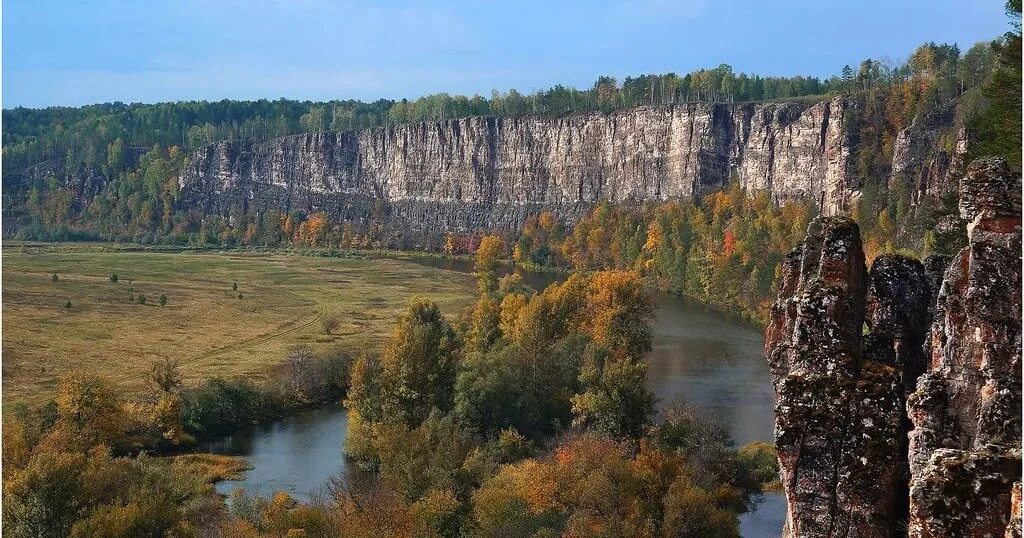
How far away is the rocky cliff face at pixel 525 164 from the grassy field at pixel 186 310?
3053cm

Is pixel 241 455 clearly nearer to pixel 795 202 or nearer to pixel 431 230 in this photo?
pixel 795 202

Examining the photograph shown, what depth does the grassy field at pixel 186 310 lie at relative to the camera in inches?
1866

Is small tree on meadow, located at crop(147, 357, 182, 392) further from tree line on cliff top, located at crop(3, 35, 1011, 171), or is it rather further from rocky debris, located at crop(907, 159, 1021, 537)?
tree line on cliff top, located at crop(3, 35, 1011, 171)

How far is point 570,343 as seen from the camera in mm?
37312

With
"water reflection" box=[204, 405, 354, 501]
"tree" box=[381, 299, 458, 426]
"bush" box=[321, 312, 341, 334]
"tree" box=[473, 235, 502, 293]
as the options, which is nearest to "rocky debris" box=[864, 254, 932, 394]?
"water reflection" box=[204, 405, 354, 501]

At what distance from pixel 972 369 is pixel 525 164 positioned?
124978 mm

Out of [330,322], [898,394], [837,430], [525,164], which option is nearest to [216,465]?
[837,430]

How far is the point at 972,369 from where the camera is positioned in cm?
857

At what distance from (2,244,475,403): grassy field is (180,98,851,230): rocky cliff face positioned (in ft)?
100

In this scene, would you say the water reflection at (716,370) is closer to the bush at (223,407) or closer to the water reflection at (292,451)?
the water reflection at (292,451)

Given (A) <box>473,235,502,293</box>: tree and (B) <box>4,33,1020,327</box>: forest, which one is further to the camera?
(A) <box>473,235,502,293</box>: tree

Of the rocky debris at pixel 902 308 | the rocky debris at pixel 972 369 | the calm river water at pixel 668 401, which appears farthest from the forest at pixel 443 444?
the rocky debris at pixel 972 369

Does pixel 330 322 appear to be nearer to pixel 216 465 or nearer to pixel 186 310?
pixel 186 310

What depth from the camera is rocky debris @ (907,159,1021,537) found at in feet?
23.4
